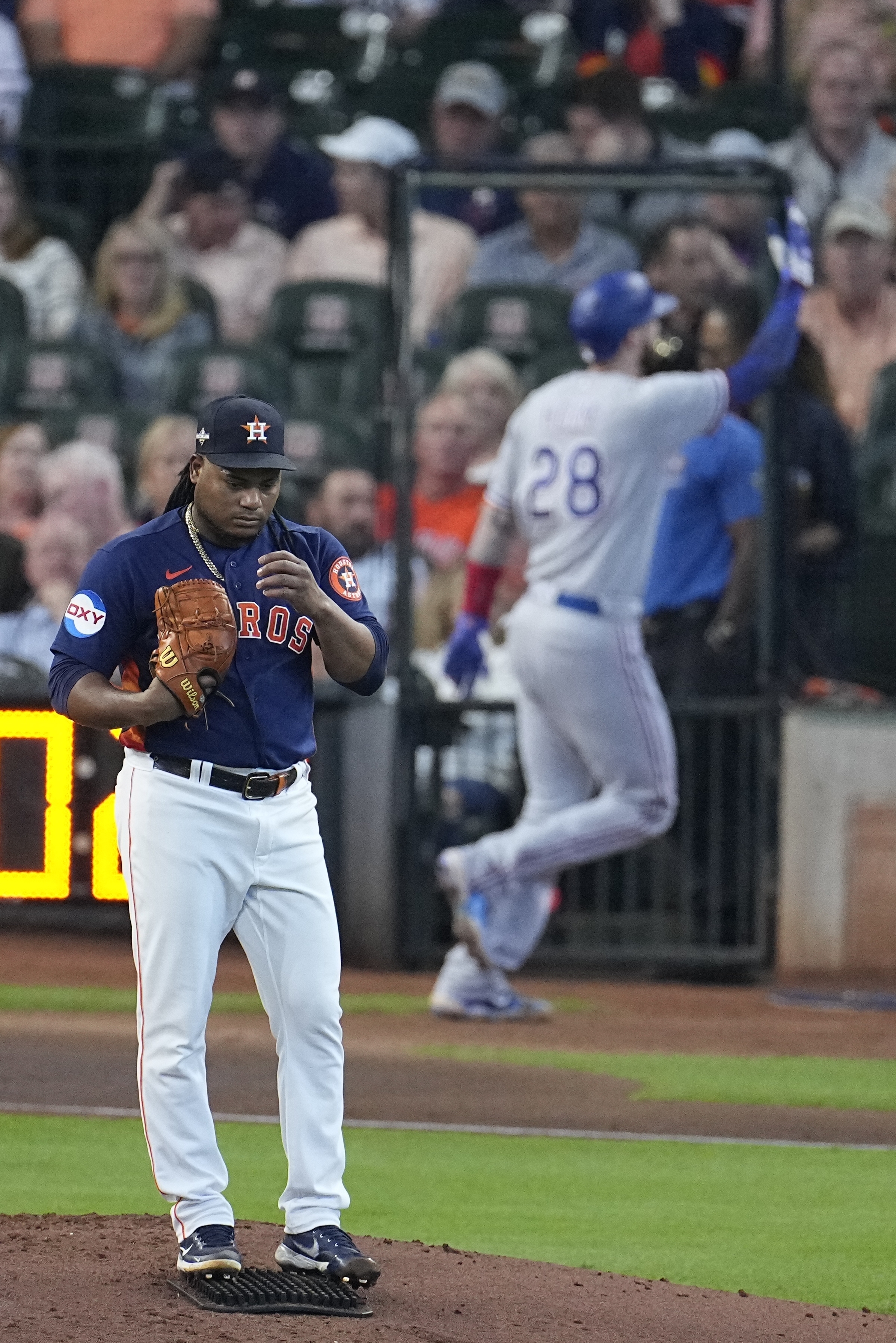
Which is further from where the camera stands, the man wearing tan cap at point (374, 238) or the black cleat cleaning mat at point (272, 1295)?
the man wearing tan cap at point (374, 238)

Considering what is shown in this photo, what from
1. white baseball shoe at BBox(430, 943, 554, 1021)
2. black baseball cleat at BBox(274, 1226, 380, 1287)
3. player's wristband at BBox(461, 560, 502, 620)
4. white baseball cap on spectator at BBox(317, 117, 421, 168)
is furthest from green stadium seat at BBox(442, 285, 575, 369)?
black baseball cleat at BBox(274, 1226, 380, 1287)

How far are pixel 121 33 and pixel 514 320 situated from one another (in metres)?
3.30

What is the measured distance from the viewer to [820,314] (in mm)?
10773

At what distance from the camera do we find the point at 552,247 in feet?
38.9

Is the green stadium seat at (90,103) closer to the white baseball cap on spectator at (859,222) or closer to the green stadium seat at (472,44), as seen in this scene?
the green stadium seat at (472,44)

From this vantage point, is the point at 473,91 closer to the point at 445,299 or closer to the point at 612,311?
the point at 445,299

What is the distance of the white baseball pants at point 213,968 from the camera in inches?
155

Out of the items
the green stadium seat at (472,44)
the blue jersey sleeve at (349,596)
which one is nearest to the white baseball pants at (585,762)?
the blue jersey sleeve at (349,596)

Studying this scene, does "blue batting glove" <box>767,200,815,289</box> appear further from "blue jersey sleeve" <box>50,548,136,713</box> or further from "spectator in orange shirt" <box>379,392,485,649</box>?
"blue jersey sleeve" <box>50,548,136,713</box>

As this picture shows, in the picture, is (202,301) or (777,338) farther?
(202,301)

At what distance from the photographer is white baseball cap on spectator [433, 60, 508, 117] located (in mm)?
12180

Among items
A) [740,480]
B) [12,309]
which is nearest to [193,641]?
[740,480]

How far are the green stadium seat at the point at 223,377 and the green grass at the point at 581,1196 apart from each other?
5.69 meters

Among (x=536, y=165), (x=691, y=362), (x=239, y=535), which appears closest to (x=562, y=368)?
(x=691, y=362)
